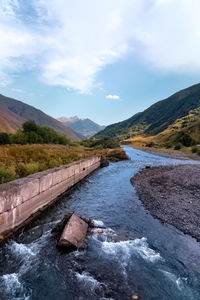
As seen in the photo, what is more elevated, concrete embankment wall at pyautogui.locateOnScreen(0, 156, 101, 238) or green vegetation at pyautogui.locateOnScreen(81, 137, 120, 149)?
green vegetation at pyautogui.locateOnScreen(81, 137, 120, 149)

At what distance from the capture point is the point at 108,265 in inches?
177

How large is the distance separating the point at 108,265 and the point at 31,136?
36077 millimetres

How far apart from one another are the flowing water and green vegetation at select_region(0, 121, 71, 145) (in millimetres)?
29104

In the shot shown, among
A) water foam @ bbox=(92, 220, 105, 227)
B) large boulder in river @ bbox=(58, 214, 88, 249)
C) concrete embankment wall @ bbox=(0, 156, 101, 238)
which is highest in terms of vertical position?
concrete embankment wall @ bbox=(0, 156, 101, 238)

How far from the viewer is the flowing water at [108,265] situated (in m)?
3.70

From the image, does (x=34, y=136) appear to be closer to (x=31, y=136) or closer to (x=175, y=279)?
(x=31, y=136)

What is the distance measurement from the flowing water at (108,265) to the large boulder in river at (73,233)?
0.24 m

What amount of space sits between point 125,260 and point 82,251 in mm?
1306

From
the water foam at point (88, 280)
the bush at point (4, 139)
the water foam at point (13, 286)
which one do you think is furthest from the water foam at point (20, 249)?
the bush at point (4, 139)

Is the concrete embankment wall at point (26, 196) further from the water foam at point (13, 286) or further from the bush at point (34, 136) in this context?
the bush at point (34, 136)

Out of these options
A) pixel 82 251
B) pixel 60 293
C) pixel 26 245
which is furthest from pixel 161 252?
pixel 26 245

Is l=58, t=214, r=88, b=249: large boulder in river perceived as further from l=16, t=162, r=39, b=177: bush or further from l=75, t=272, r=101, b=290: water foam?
l=16, t=162, r=39, b=177: bush

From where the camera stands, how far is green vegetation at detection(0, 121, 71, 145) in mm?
31969

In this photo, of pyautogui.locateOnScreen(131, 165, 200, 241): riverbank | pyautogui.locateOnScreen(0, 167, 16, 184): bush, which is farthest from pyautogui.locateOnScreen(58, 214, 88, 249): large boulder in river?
pyautogui.locateOnScreen(131, 165, 200, 241): riverbank
